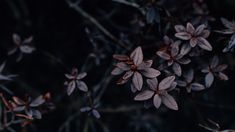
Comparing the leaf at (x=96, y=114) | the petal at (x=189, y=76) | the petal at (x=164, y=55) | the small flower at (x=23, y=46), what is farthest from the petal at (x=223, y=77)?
the small flower at (x=23, y=46)

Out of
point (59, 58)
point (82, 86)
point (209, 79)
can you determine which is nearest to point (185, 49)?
point (209, 79)

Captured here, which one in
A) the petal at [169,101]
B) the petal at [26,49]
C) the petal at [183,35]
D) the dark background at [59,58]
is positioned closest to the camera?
the petal at [169,101]

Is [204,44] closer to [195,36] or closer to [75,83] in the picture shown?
[195,36]

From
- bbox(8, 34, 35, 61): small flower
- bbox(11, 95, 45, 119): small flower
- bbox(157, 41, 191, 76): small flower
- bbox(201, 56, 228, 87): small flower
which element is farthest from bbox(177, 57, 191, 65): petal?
bbox(8, 34, 35, 61): small flower

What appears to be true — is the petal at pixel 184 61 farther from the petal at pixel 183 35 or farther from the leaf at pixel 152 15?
the leaf at pixel 152 15

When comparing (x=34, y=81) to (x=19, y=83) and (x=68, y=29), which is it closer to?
(x=19, y=83)

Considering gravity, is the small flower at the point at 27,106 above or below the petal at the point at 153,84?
below
